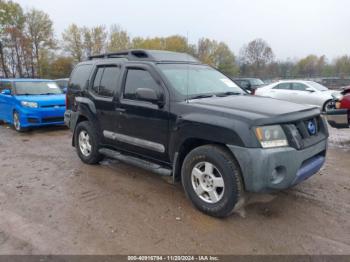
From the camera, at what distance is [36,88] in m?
9.40

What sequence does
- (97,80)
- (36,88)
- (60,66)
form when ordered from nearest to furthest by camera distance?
(97,80) < (36,88) < (60,66)

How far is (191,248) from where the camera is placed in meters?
2.83

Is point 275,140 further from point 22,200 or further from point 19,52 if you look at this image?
point 19,52

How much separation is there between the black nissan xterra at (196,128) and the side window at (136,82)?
15mm

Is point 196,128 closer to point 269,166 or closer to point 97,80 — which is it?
point 269,166

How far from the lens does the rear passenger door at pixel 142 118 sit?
3877 millimetres

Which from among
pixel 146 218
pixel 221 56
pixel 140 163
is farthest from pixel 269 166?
pixel 221 56

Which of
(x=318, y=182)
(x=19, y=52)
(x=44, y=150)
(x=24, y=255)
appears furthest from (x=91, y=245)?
(x=19, y=52)

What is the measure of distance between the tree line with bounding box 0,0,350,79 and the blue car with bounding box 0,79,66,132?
22.9m

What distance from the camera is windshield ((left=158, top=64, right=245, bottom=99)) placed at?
396cm

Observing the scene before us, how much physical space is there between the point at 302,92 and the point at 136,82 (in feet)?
33.8

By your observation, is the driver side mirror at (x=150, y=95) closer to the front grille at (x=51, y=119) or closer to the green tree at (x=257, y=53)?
the front grille at (x=51, y=119)

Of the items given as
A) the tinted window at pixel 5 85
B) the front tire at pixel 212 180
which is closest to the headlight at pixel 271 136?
the front tire at pixel 212 180

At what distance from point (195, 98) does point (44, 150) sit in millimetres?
4381
